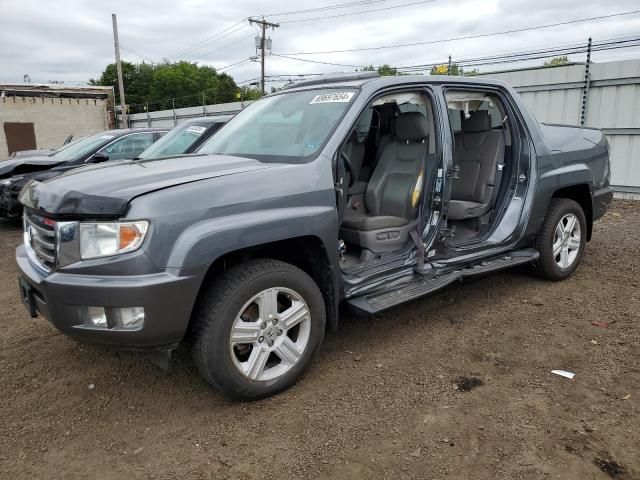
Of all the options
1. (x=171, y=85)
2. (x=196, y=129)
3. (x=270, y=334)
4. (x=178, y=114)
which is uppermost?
(x=171, y=85)

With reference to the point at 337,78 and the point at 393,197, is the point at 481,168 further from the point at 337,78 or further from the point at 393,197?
the point at 337,78

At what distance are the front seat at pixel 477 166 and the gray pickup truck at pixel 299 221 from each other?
0.04 ft

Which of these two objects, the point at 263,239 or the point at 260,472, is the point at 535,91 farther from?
the point at 260,472

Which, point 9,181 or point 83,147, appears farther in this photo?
point 83,147

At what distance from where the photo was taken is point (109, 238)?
2555 millimetres

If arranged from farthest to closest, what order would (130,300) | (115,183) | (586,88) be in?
(586,88)
(115,183)
(130,300)

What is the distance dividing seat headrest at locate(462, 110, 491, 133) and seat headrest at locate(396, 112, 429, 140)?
3.03 feet

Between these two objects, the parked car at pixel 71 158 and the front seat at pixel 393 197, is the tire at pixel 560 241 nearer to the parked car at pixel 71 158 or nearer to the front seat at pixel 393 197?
the front seat at pixel 393 197

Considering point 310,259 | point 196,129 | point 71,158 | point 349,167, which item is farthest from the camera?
point 71,158

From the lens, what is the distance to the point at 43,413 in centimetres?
296

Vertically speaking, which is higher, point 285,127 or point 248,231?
point 285,127

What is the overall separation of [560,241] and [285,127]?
2973 millimetres

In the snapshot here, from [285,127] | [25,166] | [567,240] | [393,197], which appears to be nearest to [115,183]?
[285,127]

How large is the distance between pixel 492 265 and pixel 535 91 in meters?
8.19
